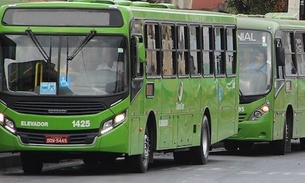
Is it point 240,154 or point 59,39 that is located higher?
point 59,39

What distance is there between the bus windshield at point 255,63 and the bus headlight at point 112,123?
8.46 metres

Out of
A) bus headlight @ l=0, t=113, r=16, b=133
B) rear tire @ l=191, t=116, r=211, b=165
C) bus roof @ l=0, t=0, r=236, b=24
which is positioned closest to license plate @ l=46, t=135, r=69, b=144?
bus headlight @ l=0, t=113, r=16, b=133

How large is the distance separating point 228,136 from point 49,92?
23.3ft

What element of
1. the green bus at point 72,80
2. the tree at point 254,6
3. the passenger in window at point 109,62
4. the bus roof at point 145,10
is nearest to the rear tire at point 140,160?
the green bus at point 72,80

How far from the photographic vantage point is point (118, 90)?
19.1 metres

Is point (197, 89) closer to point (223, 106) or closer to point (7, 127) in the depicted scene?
point (223, 106)

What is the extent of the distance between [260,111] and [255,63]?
106cm

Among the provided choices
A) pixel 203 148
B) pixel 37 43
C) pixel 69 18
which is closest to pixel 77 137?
pixel 37 43

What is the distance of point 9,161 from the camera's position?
21750 millimetres

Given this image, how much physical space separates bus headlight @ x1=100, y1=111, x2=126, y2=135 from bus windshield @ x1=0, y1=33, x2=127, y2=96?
Result: 40 centimetres

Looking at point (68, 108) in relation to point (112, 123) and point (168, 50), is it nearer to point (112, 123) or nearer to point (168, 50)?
point (112, 123)

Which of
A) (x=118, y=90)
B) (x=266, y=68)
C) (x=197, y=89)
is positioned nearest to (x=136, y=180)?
(x=118, y=90)

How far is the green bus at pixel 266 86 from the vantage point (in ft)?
89.0

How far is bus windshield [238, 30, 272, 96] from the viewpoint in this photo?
27.2 meters
